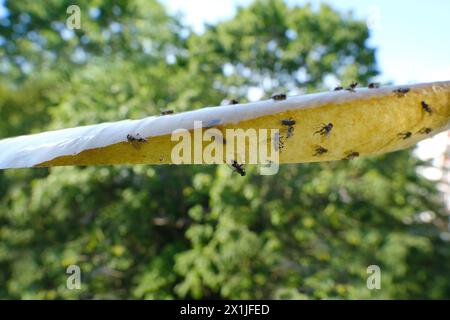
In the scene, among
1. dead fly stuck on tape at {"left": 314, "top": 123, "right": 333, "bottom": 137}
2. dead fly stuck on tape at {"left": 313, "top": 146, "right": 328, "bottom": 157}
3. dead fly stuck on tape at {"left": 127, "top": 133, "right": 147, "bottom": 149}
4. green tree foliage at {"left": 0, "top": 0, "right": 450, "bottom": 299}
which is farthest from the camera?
green tree foliage at {"left": 0, "top": 0, "right": 450, "bottom": 299}

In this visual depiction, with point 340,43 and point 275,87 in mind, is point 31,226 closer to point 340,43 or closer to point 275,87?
point 275,87

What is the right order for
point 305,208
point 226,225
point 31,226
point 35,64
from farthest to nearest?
point 35,64, point 31,226, point 305,208, point 226,225

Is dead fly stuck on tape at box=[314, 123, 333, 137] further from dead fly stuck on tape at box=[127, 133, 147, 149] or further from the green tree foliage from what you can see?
the green tree foliage

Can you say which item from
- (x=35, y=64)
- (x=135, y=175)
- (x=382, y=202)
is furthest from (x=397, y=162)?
(x=35, y=64)

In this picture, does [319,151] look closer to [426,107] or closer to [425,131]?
[426,107]

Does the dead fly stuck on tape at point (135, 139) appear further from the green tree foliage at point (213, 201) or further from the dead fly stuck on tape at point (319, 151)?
the green tree foliage at point (213, 201)

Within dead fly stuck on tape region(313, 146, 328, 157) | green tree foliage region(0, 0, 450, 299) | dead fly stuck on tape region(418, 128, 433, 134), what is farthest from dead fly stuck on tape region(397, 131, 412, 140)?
green tree foliage region(0, 0, 450, 299)

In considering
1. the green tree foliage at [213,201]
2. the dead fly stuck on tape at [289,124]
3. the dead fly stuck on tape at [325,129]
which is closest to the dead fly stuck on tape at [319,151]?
the dead fly stuck on tape at [325,129]
